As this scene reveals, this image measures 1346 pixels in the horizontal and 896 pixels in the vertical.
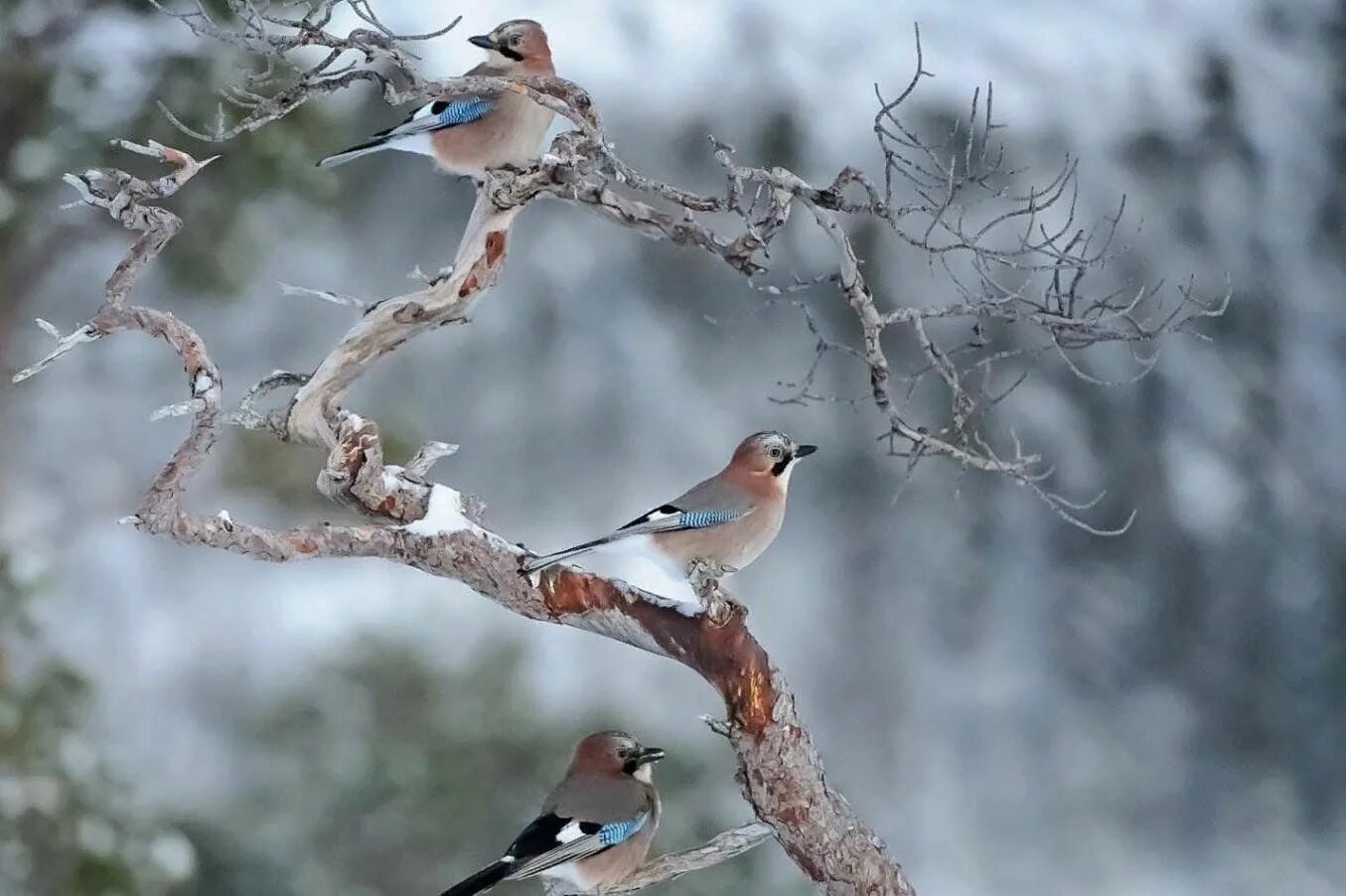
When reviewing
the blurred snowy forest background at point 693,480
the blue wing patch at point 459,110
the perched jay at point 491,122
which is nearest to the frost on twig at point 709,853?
the perched jay at point 491,122

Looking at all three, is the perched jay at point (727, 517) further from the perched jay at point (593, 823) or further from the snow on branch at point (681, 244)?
the perched jay at point (593, 823)

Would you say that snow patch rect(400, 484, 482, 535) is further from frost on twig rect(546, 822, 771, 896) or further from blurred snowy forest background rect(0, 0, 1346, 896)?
blurred snowy forest background rect(0, 0, 1346, 896)

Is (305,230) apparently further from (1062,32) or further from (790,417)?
(1062,32)

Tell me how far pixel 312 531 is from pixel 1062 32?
529 cm

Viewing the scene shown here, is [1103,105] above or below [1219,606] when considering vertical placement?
above

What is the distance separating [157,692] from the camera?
566 cm

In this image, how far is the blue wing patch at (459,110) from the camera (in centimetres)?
259

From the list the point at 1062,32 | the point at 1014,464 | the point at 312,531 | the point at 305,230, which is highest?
the point at 1062,32

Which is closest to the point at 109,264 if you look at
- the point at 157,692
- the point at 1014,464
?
the point at 157,692

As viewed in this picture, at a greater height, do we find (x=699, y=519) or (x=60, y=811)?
(x=60, y=811)

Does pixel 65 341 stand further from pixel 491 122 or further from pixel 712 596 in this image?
pixel 712 596

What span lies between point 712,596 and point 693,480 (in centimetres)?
391

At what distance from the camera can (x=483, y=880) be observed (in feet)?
7.34

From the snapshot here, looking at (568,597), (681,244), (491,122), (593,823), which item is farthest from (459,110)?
(593,823)
